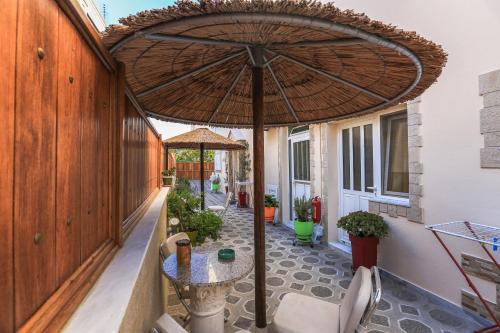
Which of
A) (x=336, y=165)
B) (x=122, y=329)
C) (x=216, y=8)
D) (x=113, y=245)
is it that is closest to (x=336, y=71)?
(x=216, y=8)

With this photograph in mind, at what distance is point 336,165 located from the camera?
5059 millimetres

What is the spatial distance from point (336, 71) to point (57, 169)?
195 cm

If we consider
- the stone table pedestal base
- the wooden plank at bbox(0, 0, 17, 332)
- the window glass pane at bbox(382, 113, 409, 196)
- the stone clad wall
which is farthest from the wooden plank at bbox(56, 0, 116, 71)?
the window glass pane at bbox(382, 113, 409, 196)

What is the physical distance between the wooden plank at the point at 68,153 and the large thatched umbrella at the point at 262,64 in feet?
1.07

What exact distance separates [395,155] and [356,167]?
2.75 feet

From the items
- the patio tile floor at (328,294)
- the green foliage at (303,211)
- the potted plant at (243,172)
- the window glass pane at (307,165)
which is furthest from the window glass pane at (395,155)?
the potted plant at (243,172)

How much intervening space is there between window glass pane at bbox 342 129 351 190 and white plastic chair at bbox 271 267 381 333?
328cm

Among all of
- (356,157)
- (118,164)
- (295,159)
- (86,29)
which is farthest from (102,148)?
(295,159)

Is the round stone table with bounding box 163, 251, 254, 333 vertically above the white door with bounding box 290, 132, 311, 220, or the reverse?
the white door with bounding box 290, 132, 311, 220

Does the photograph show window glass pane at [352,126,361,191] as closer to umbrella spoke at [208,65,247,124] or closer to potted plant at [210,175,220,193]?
umbrella spoke at [208,65,247,124]

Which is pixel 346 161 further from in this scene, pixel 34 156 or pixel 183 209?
pixel 34 156

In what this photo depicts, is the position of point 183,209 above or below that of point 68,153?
below

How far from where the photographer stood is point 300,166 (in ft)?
21.0

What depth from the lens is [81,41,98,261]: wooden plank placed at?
37.1 inches
